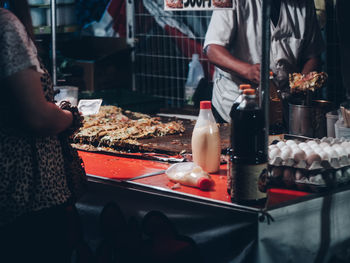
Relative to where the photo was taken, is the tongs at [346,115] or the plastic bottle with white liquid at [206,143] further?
the tongs at [346,115]

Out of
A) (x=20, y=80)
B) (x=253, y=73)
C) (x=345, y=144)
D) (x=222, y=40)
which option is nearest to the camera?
(x=20, y=80)

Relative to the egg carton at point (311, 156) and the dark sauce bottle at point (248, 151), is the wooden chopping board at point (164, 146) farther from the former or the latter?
the dark sauce bottle at point (248, 151)

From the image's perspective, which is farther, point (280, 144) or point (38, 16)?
point (38, 16)

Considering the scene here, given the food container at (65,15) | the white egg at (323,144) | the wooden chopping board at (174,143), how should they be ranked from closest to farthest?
the white egg at (323,144) < the wooden chopping board at (174,143) < the food container at (65,15)

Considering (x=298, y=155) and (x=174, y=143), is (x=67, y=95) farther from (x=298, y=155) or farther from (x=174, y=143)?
(x=298, y=155)

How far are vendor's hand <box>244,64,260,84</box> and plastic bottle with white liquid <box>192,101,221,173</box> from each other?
1040mm

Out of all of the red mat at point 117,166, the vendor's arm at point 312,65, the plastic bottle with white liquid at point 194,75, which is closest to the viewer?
the red mat at point 117,166

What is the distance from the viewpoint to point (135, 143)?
8.40 ft

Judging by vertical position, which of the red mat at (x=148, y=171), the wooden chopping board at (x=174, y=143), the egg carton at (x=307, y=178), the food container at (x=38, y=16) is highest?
the food container at (x=38, y=16)

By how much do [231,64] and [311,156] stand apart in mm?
1507

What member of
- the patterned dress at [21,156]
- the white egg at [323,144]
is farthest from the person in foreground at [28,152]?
the white egg at [323,144]

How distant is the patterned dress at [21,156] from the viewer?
1534mm

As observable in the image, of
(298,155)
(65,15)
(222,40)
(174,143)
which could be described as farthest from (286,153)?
(65,15)

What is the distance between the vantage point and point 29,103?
1.53 m
